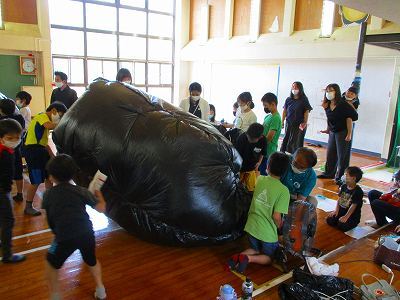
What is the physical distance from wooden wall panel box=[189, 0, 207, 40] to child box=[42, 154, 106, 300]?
9944mm

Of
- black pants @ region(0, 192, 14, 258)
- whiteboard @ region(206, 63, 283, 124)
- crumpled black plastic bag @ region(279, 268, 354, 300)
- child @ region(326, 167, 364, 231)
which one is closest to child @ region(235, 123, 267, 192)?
child @ region(326, 167, 364, 231)

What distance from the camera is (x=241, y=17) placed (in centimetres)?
966

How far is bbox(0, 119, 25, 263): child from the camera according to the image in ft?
7.92

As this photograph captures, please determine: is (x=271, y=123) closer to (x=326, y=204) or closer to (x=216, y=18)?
Result: (x=326, y=204)

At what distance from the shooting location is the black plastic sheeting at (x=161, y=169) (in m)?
2.56

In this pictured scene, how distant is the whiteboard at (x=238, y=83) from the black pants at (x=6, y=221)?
24.2 feet

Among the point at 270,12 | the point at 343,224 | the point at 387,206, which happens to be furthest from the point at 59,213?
the point at 270,12

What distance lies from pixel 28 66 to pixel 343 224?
7.54 m

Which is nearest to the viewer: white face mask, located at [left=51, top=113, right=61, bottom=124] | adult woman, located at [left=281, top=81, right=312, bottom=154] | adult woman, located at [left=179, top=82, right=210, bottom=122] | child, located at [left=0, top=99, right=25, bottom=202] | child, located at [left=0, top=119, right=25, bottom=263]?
child, located at [left=0, top=119, right=25, bottom=263]

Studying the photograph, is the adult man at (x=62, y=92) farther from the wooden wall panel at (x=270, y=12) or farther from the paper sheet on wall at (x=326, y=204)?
the wooden wall panel at (x=270, y=12)

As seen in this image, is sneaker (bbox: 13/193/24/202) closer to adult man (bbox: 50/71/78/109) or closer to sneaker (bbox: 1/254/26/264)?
sneaker (bbox: 1/254/26/264)

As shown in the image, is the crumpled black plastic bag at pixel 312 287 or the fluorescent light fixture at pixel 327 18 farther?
the fluorescent light fixture at pixel 327 18

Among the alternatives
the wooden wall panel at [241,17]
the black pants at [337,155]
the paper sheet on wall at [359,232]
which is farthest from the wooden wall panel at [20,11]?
the paper sheet on wall at [359,232]

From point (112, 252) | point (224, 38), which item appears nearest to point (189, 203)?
point (112, 252)
